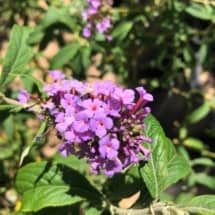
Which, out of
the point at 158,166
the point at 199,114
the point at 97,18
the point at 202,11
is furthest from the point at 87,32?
the point at 158,166

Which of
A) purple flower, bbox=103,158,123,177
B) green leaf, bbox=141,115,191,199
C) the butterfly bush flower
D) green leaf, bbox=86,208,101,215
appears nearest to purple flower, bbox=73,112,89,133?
the butterfly bush flower

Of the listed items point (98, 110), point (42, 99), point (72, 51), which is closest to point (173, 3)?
point (72, 51)

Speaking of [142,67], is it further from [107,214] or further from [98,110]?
[98,110]

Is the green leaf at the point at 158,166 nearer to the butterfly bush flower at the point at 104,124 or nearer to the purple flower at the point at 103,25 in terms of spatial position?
the butterfly bush flower at the point at 104,124

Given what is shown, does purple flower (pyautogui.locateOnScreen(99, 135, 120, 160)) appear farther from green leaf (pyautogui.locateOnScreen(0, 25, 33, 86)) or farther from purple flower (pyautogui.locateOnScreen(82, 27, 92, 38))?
purple flower (pyautogui.locateOnScreen(82, 27, 92, 38))

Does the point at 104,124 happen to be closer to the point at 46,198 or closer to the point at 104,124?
the point at 104,124

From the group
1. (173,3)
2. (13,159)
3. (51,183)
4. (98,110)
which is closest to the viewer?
(98,110)
